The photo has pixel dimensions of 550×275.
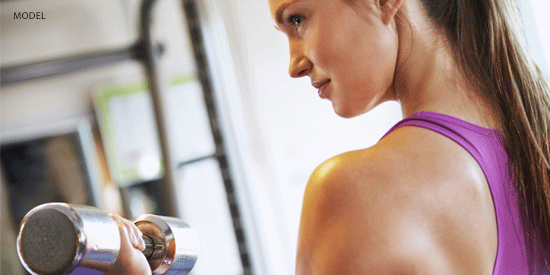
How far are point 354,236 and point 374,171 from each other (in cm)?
7

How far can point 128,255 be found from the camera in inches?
21.3

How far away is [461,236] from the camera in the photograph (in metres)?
0.51

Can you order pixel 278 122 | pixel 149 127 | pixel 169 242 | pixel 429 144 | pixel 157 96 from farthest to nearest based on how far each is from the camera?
pixel 149 127 < pixel 278 122 < pixel 157 96 < pixel 169 242 < pixel 429 144

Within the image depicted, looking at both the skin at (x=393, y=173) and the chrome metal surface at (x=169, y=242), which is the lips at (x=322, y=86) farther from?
the chrome metal surface at (x=169, y=242)

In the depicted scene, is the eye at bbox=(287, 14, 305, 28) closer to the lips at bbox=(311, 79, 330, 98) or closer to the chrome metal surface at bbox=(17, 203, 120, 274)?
the lips at bbox=(311, 79, 330, 98)

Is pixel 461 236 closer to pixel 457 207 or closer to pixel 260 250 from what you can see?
pixel 457 207

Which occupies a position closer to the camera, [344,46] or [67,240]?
[67,240]

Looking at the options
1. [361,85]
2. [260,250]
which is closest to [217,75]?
[260,250]

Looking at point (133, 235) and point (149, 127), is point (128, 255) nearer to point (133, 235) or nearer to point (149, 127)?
point (133, 235)

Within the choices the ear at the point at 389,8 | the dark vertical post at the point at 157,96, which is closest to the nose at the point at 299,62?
the ear at the point at 389,8

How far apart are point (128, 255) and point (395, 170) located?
298mm

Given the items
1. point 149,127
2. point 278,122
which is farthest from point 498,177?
point 149,127

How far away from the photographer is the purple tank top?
1.82ft

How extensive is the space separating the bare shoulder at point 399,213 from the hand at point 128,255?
179 millimetres
